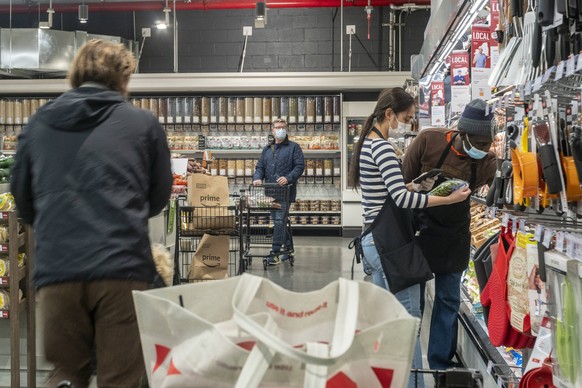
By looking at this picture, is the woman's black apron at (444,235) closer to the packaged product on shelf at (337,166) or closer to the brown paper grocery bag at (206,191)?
the brown paper grocery bag at (206,191)

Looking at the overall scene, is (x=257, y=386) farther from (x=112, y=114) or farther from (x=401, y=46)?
(x=401, y=46)

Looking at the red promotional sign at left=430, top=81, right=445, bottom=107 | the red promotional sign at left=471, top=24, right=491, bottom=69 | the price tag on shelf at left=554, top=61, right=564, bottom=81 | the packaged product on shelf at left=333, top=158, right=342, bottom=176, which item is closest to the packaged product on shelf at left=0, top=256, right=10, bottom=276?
the red promotional sign at left=471, top=24, right=491, bottom=69

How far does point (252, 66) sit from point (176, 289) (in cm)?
1039

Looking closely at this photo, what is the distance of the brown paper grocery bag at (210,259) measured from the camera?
4.92 m

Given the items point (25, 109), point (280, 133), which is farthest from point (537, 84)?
point (25, 109)

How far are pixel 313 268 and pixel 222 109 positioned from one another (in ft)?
13.8

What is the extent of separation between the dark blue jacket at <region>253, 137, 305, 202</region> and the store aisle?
2.93 ft

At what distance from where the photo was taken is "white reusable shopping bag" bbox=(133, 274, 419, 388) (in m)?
0.96

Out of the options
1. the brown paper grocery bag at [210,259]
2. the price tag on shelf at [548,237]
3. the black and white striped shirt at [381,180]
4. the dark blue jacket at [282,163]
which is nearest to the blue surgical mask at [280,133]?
the dark blue jacket at [282,163]

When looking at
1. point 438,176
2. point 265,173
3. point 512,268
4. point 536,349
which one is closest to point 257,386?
point 536,349

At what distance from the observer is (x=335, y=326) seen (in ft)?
3.48

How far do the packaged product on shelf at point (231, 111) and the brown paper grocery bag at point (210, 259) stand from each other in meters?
6.25

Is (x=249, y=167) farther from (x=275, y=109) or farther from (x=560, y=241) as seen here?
(x=560, y=241)

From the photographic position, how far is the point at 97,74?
84.3 inches
